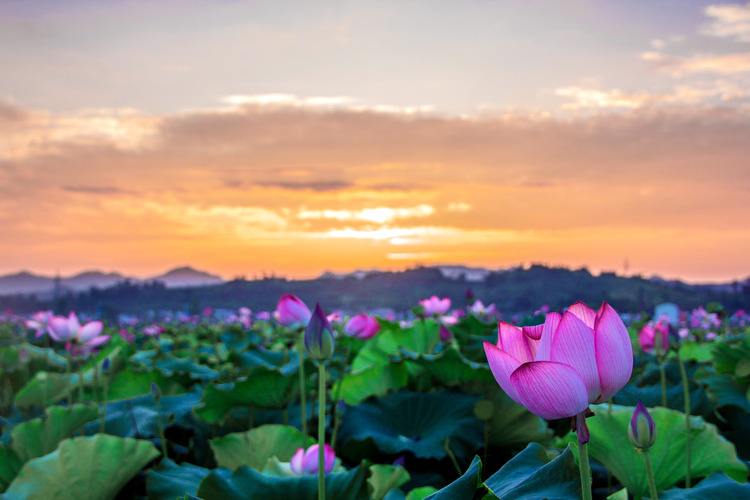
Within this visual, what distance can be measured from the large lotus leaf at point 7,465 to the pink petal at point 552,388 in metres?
2.13

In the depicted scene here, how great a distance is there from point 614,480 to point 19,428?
1947 millimetres

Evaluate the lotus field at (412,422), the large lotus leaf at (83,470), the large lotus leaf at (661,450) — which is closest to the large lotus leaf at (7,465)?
the lotus field at (412,422)

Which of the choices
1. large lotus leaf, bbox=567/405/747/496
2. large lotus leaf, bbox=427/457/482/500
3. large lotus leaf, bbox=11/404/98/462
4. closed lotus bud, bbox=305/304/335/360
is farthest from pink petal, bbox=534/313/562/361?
large lotus leaf, bbox=11/404/98/462

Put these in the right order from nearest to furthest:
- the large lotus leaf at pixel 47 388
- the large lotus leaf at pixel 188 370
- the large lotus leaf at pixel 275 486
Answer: the large lotus leaf at pixel 275 486 → the large lotus leaf at pixel 188 370 → the large lotus leaf at pixel 47 388

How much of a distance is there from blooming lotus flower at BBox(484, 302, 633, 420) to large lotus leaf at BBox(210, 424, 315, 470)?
1.40m

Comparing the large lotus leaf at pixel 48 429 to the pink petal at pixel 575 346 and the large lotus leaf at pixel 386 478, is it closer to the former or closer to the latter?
the large lotus leaf at pixel 386 478

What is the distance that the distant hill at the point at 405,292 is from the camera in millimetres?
17125

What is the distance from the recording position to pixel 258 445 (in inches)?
88.4

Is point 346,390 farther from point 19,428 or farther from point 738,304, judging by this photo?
point 738,304

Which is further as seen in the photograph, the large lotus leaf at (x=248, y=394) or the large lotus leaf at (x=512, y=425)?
the large lotus leaf at (x=248, y=394)

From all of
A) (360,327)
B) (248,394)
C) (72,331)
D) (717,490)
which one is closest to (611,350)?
(717,490)

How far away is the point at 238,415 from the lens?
3191 millimetres

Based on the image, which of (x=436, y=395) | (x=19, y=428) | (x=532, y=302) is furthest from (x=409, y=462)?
(x=532, y=302)

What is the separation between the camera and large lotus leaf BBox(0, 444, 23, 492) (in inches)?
96.3
